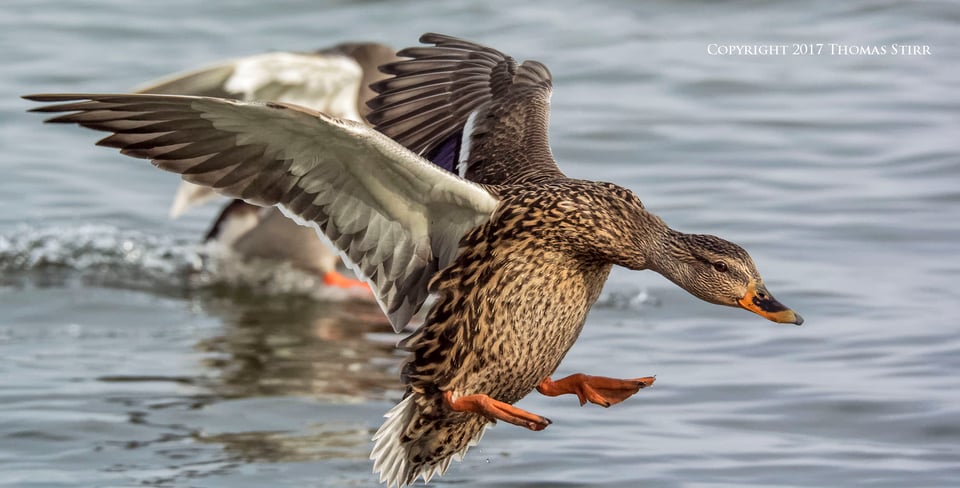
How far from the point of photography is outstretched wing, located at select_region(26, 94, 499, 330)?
4234 millimetres

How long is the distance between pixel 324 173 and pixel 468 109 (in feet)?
3.92

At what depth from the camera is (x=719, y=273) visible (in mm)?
4445

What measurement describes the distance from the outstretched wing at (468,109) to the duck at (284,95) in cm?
300

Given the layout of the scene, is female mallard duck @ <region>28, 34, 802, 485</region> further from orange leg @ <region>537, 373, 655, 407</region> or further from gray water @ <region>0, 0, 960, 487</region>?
gray water @ <region>0, 0, 960, 487</region>

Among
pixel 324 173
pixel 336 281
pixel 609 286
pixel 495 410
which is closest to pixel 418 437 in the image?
pixel 495 410

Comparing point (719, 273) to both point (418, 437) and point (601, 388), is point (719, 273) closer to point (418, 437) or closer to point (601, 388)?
point (601, 388)

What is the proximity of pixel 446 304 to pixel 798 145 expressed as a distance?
6.45 m

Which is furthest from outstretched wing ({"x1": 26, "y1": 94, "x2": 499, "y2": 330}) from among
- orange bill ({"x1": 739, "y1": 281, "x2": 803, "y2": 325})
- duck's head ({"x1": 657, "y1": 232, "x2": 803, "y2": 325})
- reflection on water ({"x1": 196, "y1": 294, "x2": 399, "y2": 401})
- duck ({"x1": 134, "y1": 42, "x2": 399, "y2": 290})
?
duck ({"x1": 134, "y1": 42, "x2": 399, "y2": 290})

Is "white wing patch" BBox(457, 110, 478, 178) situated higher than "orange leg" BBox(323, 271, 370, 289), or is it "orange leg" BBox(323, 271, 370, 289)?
"white wing patch" BBox(457, 110, 478, 178)

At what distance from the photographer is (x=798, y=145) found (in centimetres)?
1065

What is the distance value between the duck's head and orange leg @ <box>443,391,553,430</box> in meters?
0.60

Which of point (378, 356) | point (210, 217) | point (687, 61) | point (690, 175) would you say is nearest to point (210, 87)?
point (210, 217)

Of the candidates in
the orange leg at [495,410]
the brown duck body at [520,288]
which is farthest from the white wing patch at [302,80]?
the orange leg at [495,410]

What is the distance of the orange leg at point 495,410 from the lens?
4.22 metres
